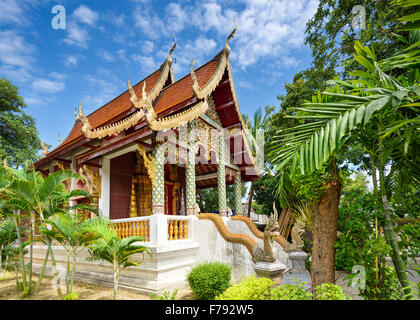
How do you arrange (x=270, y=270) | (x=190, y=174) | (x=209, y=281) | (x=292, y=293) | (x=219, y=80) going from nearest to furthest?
(x=292, y=293)
(x=270, y=270)
(x=209, y=281)
(x=190, y=174)
(x=219, y=80)

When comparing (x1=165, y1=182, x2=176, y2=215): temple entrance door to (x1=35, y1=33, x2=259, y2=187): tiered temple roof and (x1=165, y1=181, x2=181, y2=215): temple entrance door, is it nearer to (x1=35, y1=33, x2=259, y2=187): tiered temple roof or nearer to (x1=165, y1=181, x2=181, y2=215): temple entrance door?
(x1=165, y1=181, x2=181, y2=215): temple entrance door

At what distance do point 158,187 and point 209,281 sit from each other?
2.58m

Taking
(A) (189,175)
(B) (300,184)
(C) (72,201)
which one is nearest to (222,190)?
(A) (189,175)

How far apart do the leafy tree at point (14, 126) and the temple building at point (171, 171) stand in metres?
12.2

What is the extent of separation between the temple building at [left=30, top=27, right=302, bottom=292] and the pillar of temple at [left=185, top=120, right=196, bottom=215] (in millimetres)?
29

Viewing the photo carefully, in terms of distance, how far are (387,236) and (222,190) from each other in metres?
6.16

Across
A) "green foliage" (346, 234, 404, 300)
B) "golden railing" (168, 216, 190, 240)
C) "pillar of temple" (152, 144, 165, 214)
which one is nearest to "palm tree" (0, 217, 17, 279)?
"pillar of temple" (152, 144, 165, 214)

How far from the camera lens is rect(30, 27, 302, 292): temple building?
5875 mm

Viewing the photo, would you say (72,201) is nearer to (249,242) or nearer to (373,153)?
(249,242)

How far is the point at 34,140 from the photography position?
21.8m

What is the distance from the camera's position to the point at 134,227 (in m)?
6.46

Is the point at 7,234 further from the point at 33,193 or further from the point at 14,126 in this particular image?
the point at 14,126

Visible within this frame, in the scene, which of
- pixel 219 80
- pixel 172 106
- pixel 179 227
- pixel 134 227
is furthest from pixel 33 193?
pixel 219 80

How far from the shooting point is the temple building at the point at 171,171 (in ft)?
19.3
